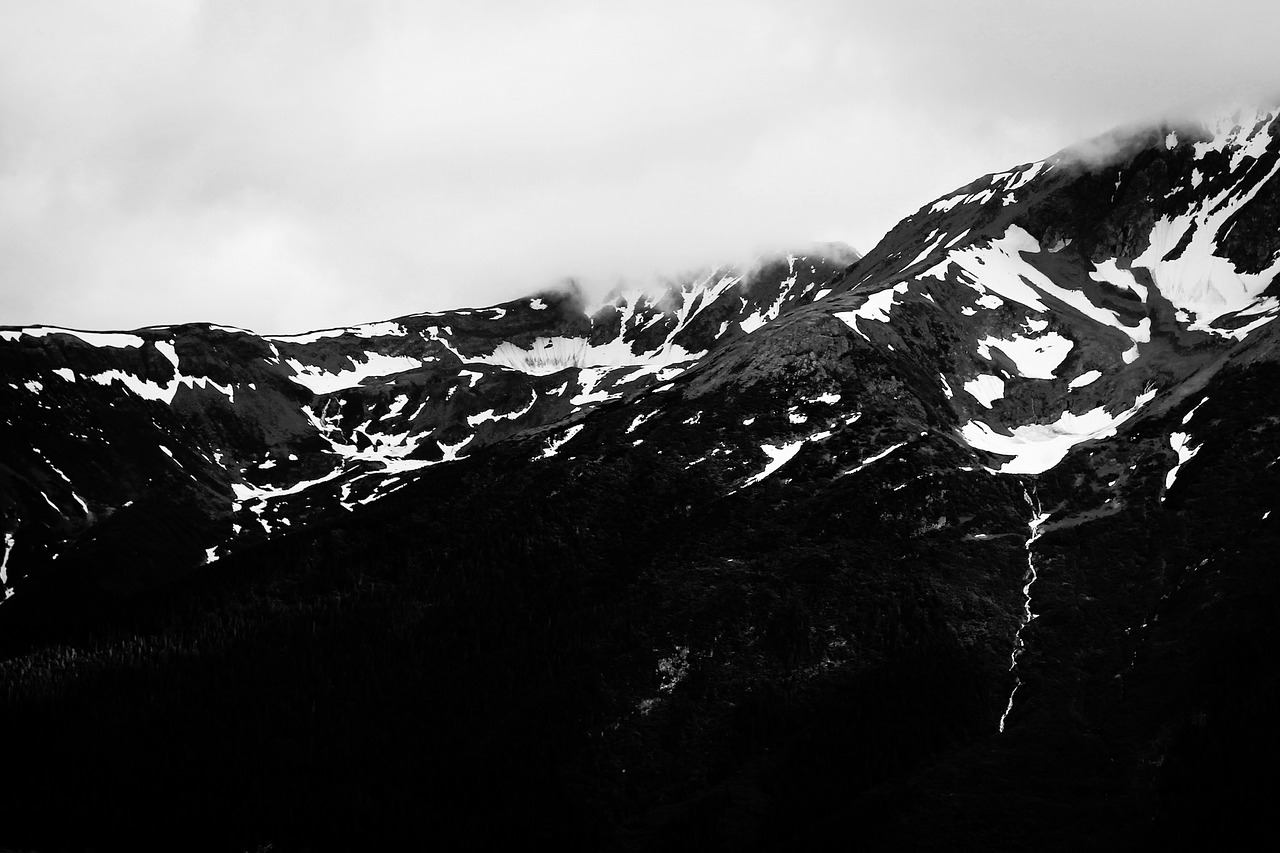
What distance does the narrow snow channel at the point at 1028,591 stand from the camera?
14680 cm

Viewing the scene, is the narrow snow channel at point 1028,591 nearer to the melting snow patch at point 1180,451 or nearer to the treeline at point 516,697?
the treeline at point 516,697

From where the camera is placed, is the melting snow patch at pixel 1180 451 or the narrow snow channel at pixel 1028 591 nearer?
the narrow snow channel at pixel 1028 591

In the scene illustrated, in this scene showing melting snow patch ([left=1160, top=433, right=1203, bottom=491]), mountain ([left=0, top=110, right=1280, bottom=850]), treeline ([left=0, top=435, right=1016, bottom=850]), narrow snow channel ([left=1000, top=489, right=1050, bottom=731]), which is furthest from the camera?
melting snow patch ([left=1160, top=433, right=1203, bottom=491])

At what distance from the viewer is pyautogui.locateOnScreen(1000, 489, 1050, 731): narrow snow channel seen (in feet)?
482

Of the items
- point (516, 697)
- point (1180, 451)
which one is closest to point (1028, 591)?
point (1180, 451)

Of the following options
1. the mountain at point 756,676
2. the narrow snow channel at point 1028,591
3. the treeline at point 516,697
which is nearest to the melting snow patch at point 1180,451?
the mountain at point 756,676

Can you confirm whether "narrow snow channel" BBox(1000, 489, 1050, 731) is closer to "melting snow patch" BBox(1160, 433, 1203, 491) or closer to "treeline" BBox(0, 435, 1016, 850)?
"treeline" BBox(0, 435, 1016, 850)

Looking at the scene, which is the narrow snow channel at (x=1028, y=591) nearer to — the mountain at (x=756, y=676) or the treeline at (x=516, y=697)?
the mountain at (x=756, y=676)

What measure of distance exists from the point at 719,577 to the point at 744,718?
29387 millimetres

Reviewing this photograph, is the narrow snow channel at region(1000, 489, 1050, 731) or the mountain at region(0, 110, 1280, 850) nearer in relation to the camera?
the mountain at region(0, 110, 1280, 850)

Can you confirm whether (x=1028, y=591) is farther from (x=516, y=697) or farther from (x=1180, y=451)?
(x=516, y=697)

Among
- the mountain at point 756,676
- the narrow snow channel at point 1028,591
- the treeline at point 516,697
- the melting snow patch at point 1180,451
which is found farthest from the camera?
the melting snow patch at point 1180,451

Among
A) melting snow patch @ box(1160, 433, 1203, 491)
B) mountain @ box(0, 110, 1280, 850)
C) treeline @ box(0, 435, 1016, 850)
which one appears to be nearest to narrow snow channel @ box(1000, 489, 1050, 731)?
mountain @ box(0, 110, 1280, 850)

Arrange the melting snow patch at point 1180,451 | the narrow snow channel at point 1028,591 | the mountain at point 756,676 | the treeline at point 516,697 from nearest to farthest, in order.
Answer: the mountain at point 756,676 → the treeline at point 516,697 → the narrow snow channel at point 1028,591 → the melting snow patch at point 1180,451
